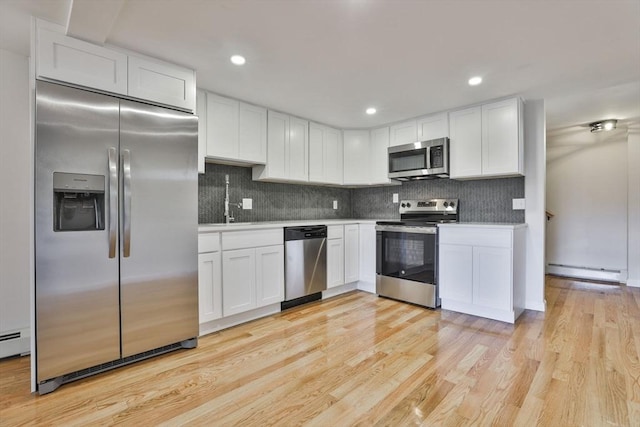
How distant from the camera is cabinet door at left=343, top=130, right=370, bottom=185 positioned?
14.4 ft

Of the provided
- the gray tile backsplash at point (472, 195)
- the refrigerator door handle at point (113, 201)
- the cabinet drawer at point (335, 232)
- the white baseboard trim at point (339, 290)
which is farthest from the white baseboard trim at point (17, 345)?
the gray tile backsplash at point (472, 195)

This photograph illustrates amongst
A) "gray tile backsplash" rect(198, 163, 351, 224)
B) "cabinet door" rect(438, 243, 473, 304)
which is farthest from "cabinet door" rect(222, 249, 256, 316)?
"cabinet door" rect(438, 243, 473, 304)

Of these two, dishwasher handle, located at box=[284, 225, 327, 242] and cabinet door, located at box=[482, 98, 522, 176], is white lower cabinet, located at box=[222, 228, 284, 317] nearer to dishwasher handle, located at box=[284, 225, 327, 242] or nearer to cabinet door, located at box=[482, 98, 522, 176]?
A: dishwasher handle, located at box=[284, 225, 327, 242]

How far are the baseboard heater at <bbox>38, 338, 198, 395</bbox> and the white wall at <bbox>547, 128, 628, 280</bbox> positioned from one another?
562cm

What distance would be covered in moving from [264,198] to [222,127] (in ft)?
3.47

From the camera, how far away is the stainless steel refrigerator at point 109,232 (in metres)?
1.85

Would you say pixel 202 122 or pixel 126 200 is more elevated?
pixel 202 122

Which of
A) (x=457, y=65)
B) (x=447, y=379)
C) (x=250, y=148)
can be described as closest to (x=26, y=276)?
(x=250, y=148)

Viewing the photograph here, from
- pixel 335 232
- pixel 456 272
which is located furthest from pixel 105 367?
pixel 456 272

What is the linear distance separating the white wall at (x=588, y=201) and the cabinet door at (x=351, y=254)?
3509 mm

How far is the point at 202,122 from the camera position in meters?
2.89

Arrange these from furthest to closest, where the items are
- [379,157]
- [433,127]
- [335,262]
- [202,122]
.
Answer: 1. [379,157]
2. [335,262]
3. [433,127]
4. [202,122]

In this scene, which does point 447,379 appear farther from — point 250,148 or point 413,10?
point 250,148

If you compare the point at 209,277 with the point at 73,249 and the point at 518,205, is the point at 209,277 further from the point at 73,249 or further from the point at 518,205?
the point at 518,205
